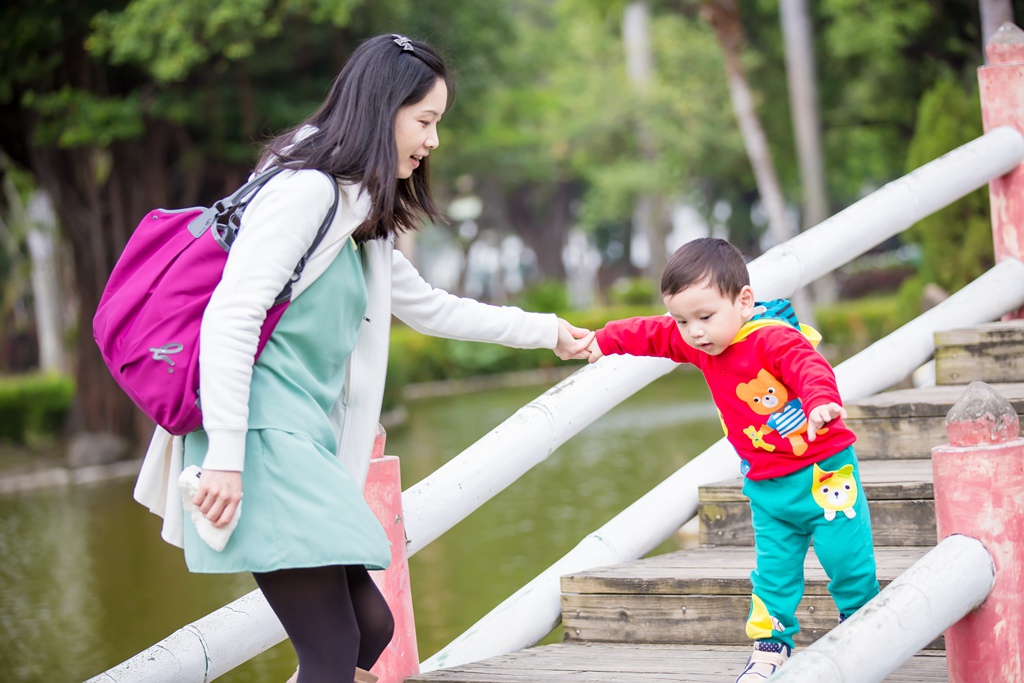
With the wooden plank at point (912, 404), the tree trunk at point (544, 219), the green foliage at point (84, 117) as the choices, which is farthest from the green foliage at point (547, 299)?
the wooden plank at point (912, 404)

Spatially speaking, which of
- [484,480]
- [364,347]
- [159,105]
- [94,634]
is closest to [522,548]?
[94,634]

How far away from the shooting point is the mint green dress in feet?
6.48

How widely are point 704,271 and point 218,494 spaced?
3.80 ft

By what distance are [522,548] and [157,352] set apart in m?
5.73

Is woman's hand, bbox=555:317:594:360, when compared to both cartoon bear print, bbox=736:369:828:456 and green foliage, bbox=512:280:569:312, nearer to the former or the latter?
cartoon bear print, bbox=736:369:828:456

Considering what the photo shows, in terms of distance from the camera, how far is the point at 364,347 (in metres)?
2.29

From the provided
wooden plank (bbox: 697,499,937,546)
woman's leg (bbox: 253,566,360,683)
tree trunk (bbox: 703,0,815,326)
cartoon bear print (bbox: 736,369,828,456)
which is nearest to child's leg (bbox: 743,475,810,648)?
cartoon bear print (bbox: 736,369,828,456)

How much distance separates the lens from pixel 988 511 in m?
2.39

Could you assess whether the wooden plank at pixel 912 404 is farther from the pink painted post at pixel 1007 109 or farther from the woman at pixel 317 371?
the woman at pixel 317 371

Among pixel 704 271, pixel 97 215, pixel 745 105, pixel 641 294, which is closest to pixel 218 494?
pixel 704 271

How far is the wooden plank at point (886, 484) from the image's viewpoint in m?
3.26

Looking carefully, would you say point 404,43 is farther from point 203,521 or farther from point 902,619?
point 902,619

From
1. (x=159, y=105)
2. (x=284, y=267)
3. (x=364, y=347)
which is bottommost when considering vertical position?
(x=364, y=347)

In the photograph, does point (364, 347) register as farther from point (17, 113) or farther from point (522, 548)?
point (17, 113)
